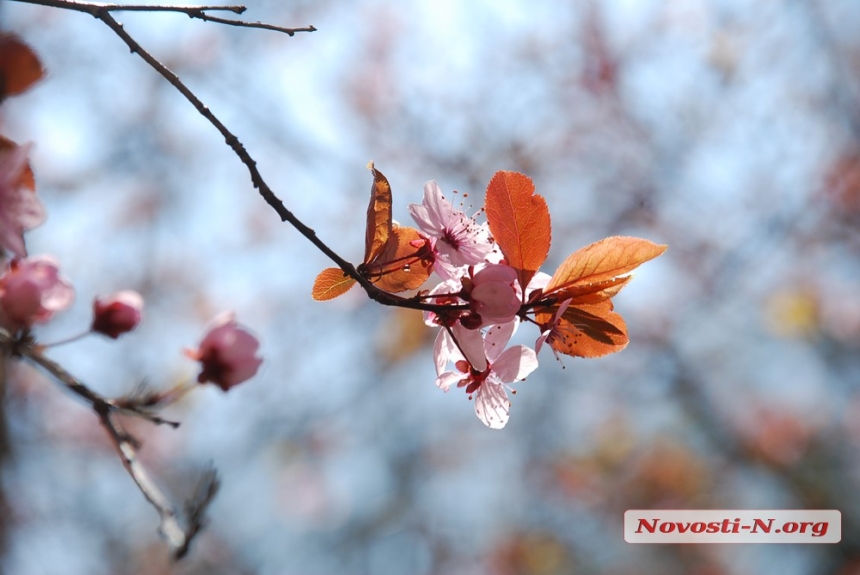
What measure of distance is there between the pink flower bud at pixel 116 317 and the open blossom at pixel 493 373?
20cm

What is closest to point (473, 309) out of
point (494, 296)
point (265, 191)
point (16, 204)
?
point (494, 296)

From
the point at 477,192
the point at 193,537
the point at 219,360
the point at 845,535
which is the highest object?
the point at 477,192

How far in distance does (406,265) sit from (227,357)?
0.43 ft

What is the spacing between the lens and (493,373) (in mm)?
502

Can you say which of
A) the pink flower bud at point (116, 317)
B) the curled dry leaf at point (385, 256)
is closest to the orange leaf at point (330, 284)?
the curled dry leaf at point (385, 256)

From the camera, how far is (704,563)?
2045 mm

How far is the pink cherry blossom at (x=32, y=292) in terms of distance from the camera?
0.34m

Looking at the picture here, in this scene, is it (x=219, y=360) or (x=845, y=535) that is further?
(x=845, y=535)

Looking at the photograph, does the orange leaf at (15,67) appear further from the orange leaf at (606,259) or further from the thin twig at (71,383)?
the orange leaf at (606,259)

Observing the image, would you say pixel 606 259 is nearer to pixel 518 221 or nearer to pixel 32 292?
pixel 518 221

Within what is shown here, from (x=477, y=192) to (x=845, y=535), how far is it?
146 centimetres

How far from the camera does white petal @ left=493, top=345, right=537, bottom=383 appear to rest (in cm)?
48

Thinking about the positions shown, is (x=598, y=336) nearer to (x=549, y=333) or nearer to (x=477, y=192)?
(x=549, y=333)

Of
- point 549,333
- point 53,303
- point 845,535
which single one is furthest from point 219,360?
point 845,535
